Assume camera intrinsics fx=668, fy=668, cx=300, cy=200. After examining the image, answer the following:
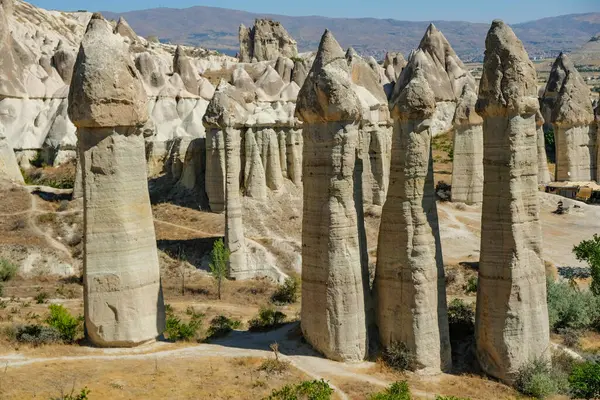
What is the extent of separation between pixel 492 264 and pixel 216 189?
2096 centimetres

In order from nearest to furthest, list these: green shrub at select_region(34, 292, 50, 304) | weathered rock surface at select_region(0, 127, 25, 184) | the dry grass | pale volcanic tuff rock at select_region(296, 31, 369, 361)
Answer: the dry grass → pale volcanic tuff rock at select_region(296, 31, 369, 361) → green shrub at select_region(34, 292, 50, 304) → weathered rock surface at select_region(0, 127, 25, 184)

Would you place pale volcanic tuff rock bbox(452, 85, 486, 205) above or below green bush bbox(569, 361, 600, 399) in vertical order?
above

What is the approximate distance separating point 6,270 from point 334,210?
641 inches

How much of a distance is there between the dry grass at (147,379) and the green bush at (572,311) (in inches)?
329

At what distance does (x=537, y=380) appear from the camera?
14.9m

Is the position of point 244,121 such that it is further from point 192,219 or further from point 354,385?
point 354,385

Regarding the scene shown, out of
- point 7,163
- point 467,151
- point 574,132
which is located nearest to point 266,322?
point 467,151

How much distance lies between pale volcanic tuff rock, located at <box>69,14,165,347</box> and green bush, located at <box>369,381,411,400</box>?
5914 mm

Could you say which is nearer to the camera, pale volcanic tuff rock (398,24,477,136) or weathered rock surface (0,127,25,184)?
weathered rock surface (0,127,25,184)

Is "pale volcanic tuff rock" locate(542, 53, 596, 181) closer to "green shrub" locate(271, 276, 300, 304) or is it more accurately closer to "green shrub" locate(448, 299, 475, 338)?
"green shrub" locate(271, 276, 300, 304)

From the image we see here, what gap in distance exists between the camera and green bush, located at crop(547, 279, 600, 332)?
62.1 feet

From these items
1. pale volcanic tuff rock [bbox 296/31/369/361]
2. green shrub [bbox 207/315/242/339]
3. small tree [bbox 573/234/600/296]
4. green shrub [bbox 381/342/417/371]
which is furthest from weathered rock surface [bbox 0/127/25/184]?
small tree [bbox 573/234/600/296]

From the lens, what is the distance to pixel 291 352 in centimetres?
1630

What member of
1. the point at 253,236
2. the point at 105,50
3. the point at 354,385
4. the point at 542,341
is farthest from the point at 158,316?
the point at 253,236
